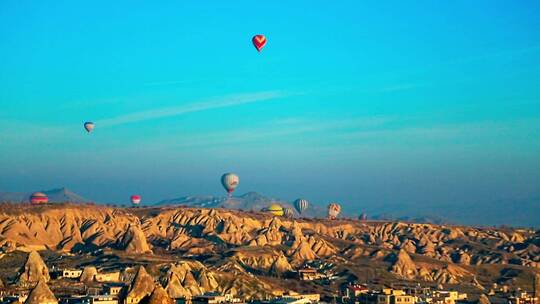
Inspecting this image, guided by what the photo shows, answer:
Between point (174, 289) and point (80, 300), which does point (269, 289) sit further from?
point (80, 300)

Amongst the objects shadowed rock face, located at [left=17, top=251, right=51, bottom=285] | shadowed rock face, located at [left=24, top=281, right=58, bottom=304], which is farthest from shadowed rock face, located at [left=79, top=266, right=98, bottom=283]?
shadowed rock face, located at [left=24, top=281, right=58, bottom=304]

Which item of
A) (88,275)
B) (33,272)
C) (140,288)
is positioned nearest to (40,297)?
(140,288)

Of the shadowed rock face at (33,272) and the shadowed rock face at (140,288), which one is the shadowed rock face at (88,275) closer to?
the shadowed rock face at (33,272)

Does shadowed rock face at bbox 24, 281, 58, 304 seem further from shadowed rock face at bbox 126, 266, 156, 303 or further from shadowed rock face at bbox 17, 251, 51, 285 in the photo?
shadowed rock face at bbox 17, 251, 51, 285

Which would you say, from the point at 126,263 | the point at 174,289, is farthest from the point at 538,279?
the point at 126,263

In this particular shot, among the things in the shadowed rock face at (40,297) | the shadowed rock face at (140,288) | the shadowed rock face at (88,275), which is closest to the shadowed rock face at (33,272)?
the shadowed rock face at (88,275)

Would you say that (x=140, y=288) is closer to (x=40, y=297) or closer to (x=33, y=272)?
(x=40, y=297)
